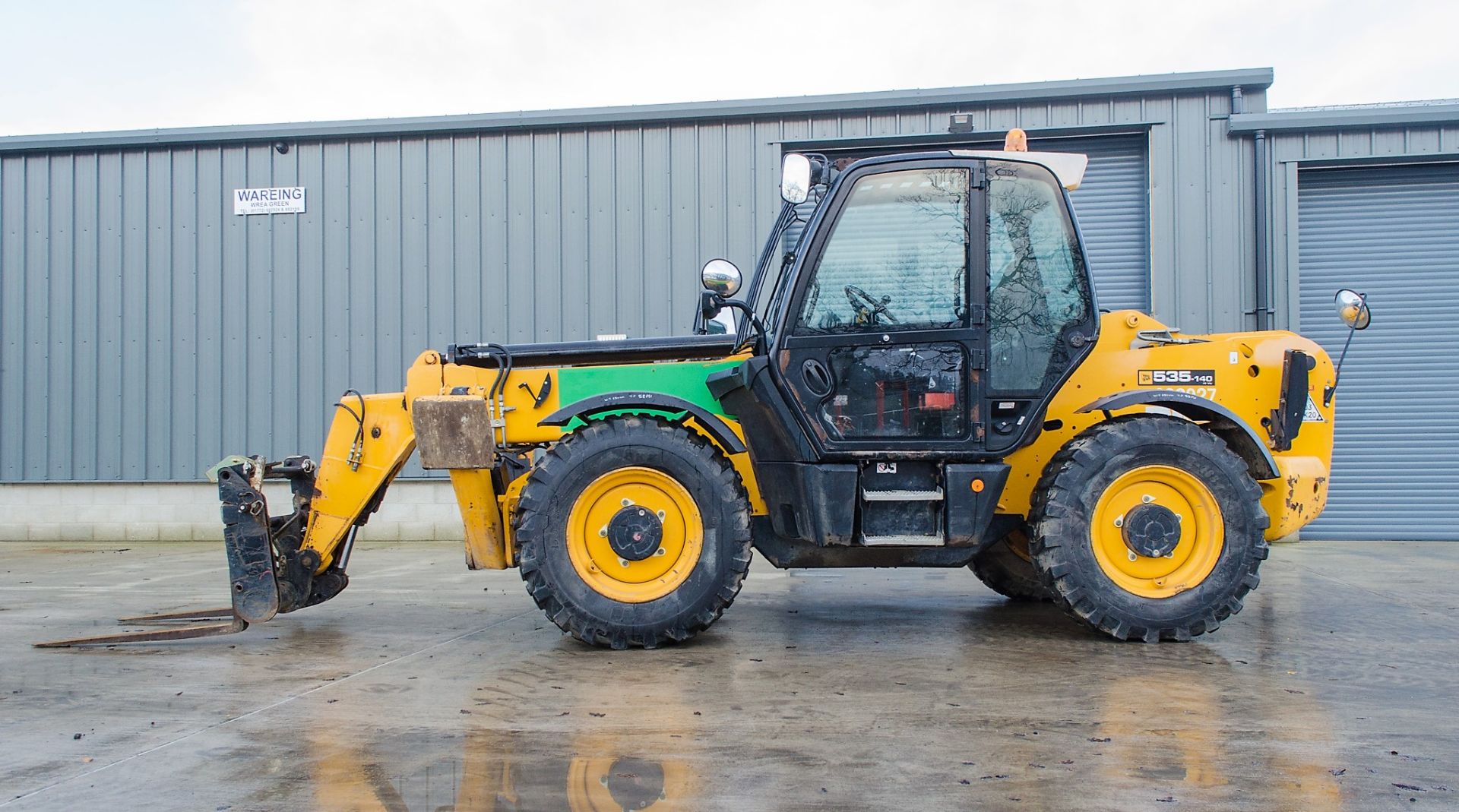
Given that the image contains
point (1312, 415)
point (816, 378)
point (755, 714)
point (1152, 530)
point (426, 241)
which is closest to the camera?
point (755, 714)

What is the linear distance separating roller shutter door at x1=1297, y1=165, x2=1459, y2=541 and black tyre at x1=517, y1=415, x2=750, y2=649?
9.61 m

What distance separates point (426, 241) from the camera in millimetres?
12742

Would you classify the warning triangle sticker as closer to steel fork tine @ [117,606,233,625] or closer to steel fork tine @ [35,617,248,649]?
steel fork tine @ [35,617,248,649]

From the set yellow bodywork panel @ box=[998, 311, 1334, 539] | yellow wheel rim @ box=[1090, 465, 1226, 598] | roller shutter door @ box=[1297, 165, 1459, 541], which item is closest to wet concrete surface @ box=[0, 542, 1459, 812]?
yellow wheel rim @ box=[1090, 465, 1226, 598]

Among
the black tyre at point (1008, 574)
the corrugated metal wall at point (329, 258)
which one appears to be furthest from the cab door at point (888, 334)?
the corrugated metal wall at point (329, 258)

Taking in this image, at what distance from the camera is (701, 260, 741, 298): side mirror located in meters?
5.86

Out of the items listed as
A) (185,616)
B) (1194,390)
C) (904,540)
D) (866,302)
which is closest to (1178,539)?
(1194,390)

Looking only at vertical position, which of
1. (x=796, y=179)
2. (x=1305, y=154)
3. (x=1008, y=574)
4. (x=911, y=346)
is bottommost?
(x=1008, y=574)

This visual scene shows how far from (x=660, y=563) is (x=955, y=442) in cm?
164

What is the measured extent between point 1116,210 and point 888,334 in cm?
810

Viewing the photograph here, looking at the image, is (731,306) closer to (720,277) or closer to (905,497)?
(720,277)

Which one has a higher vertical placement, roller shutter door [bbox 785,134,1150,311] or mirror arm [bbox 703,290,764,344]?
roller shutter door [bbox 785,134,1150,311]

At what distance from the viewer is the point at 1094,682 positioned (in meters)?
4.60

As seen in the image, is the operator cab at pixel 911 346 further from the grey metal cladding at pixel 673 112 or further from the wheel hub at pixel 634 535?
the grey metal cladding at pixel 673 112
